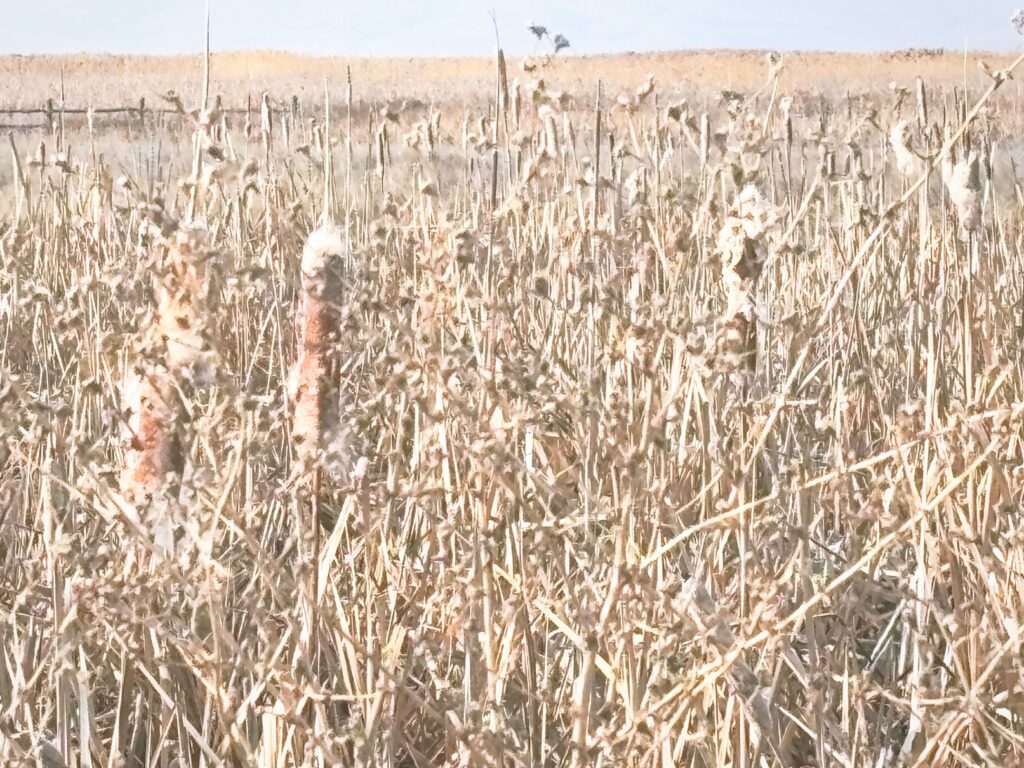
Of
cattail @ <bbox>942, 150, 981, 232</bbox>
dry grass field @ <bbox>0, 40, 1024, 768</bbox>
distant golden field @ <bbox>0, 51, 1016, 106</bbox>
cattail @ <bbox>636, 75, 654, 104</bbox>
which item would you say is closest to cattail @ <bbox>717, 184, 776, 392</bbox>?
dry grass field @ <bbox>0, 40, 1024, 768</bbox>

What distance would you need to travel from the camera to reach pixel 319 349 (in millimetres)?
1770

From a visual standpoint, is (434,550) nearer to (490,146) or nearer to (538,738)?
(538,738)

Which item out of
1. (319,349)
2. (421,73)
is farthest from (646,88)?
(421,73)

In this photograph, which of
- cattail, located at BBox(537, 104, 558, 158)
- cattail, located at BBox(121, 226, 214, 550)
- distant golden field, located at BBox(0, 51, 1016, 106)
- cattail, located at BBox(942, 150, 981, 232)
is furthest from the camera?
distant golden field, located at BBox(0, 51, 1016, 106)

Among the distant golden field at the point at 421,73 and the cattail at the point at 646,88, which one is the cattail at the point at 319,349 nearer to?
the cattail at the point at 646,88

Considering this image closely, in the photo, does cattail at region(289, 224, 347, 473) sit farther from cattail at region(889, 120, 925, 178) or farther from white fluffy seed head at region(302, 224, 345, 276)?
cattail at region(889, 120, 925, 178)

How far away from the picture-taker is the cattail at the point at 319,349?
5.50ft

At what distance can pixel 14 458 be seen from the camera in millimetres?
2311

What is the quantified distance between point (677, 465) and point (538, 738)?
51 cm

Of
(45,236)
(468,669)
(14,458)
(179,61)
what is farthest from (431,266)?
(179,61)

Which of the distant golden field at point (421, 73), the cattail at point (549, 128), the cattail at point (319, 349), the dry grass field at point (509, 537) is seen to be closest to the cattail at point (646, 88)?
the dry grass field at point (509, 537)

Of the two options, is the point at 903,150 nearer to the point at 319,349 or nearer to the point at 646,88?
the point at 646,88

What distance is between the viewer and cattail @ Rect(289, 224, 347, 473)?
1.68 m

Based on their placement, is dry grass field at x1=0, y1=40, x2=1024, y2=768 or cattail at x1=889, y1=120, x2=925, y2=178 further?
cattail at x1=889, y1=120, x2=925, y2=178
